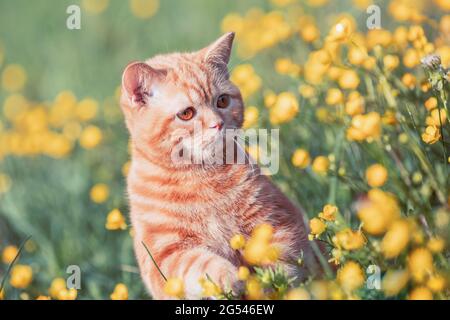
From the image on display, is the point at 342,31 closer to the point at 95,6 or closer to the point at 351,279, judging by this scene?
the point at 351,279

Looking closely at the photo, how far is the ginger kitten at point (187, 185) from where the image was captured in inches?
82.3

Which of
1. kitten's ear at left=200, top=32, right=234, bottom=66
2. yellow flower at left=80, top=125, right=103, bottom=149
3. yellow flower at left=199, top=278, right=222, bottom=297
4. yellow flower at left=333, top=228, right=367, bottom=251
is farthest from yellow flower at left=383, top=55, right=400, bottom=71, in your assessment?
yellow flower at left=80, top=125, right=103, bottom=149

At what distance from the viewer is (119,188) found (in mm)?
3379

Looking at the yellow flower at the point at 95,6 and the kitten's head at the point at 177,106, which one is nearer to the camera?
the kitten's head at the point at 177,106

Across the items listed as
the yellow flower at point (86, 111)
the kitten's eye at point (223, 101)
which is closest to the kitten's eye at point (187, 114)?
the kitten's eye at point (223, 101)

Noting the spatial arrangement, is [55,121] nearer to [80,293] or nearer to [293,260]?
[80,293]

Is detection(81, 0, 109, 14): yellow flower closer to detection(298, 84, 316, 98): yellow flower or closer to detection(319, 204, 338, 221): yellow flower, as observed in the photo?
detection(298, 84, 316, 98): yellow flower

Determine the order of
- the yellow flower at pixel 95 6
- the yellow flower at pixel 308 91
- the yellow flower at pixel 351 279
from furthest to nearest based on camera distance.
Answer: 1. the yellow flower at pixel 95 6
2. the yellow flower at pixel 308 91
3. the yellow flower at pixel 351 279

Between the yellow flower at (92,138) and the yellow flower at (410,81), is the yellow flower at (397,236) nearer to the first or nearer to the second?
the yellow flower at (410,81)

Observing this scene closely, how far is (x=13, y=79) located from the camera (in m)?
4.61

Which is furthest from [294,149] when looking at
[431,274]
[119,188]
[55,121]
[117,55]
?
[117,55]

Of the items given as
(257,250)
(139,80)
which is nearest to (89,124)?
(139,80)

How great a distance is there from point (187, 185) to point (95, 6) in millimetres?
3244

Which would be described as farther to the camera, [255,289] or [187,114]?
[187,114]
